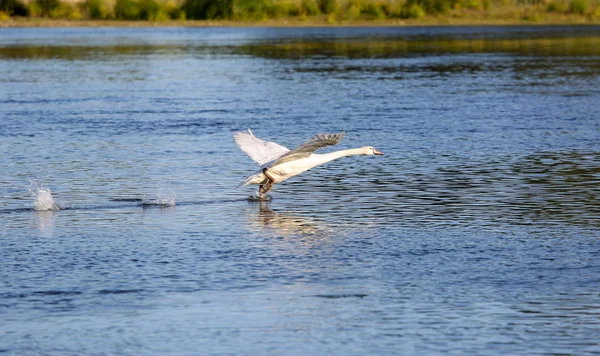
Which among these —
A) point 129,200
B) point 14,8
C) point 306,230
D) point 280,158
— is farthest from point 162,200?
point 14,8

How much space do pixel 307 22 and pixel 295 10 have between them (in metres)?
5.11

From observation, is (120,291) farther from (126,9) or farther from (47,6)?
(47,6)

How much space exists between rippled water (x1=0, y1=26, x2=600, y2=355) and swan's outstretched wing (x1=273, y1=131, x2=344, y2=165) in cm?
72

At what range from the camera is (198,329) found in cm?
1024

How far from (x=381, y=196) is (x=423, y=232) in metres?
2.87

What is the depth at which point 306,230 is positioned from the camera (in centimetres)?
1472

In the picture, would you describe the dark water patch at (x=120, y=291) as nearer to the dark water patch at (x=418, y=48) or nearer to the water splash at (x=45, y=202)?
the water splash at (x=45, y=202)

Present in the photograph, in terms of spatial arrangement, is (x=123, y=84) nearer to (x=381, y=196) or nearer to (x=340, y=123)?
(x=340, y=123)

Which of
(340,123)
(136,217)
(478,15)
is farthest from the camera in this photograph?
(478,15)

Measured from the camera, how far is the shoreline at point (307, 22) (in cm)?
11619

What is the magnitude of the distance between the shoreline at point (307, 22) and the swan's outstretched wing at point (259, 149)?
324 ft

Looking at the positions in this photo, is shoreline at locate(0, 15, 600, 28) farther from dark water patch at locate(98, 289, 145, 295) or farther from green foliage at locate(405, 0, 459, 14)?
dark water patch at locate(98, 289, 145, 295)

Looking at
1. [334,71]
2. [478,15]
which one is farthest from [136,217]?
[478,15]

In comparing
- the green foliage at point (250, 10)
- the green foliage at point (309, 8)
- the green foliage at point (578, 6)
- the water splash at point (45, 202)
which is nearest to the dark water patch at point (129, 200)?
the water splash at point (45, 202)
